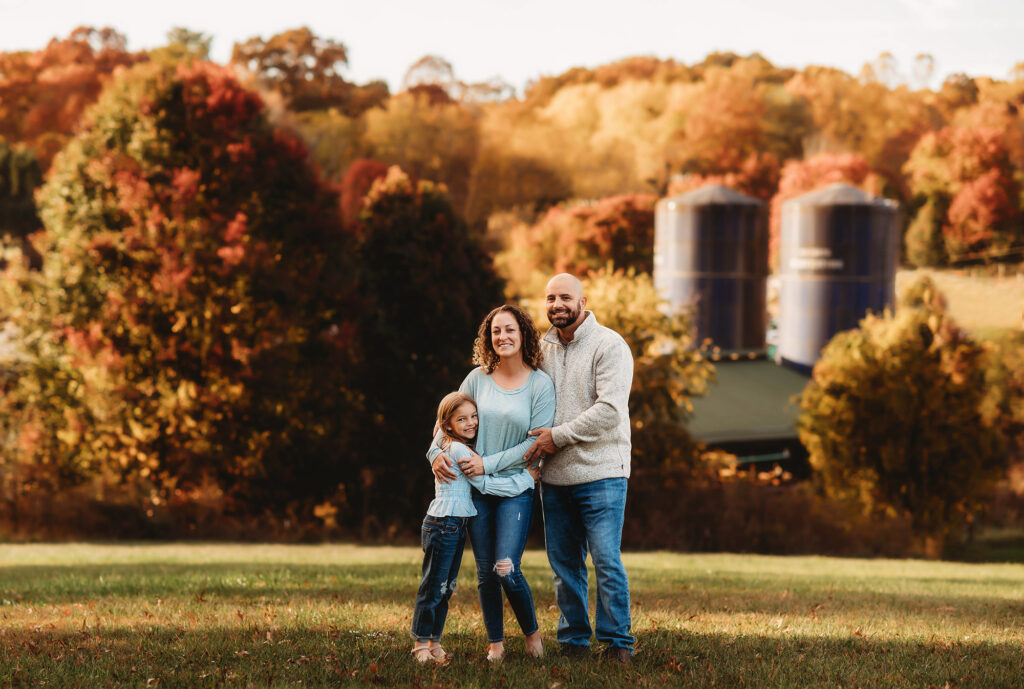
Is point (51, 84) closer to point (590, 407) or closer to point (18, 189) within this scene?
point (18, 189)

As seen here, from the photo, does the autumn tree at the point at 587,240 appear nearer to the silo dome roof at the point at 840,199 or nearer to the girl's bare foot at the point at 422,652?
the silo dome roof at the point at 840,199

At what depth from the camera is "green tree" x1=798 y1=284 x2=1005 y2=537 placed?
27.3 metres

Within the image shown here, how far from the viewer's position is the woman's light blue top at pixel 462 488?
18.5 ft

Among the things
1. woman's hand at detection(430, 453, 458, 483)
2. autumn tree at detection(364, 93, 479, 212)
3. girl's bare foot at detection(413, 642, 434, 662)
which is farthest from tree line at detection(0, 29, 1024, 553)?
autumn tree at detection(364, 93, 479, 212)

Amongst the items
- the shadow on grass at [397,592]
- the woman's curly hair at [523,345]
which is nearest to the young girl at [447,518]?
the woman's curly hair at [523,345]

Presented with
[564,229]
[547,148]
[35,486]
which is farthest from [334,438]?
[547,148]

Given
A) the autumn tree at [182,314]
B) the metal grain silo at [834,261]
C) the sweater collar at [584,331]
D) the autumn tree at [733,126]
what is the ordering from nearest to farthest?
the sweater collar at [584,331]
the autumn tree at [182,314]
the metal grain silo at [834,261]
the autumn tree at [733,126]

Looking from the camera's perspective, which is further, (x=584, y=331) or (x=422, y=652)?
(x=584, y=331)

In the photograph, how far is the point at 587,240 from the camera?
6022 cm

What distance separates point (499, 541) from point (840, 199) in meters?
38.6

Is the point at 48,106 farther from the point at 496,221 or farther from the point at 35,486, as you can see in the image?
the point at 35,486

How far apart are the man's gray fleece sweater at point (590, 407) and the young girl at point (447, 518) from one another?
0.28m

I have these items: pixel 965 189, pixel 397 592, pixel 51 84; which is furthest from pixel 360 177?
pixel 397 592

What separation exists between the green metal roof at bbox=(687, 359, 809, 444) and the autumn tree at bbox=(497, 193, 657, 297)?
59.3ft
